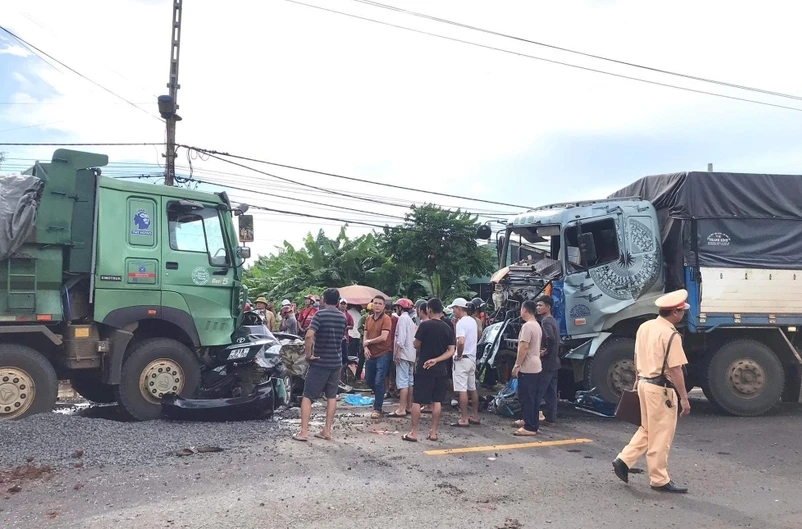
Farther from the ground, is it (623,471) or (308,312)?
(308,312)

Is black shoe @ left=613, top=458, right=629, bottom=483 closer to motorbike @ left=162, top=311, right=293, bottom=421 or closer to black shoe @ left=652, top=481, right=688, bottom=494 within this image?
black shoe @ left=652, top=481, right=688, bottom=494

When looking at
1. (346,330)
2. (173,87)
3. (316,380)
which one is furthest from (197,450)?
(173,87)

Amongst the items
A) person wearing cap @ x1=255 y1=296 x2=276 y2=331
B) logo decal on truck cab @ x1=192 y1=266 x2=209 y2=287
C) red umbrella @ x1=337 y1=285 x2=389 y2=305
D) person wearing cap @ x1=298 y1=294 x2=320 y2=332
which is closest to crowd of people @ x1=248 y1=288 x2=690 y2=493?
logo decal on truck cab @ x1=192 y1=266 x2=209 y2=287

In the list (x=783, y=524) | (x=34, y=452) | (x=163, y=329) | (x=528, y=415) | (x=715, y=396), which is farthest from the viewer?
(x=715, y=396)

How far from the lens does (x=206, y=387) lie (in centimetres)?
865

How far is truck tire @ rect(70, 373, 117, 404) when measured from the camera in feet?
28.1

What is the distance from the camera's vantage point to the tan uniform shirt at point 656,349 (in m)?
5.54

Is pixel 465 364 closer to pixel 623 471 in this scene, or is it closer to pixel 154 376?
pixel 623 471

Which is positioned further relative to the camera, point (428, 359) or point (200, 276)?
point (200, 276)

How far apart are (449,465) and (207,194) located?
16.0 ft

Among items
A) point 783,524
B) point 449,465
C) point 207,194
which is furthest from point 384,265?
point 783,524

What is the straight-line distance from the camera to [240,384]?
8.64m

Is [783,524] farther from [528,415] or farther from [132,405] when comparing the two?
[132,405]

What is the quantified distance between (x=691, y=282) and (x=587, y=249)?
153 centimetres
